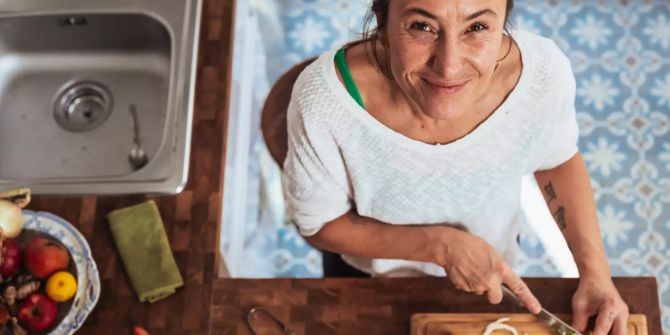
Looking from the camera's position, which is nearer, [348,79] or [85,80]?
[348,79]

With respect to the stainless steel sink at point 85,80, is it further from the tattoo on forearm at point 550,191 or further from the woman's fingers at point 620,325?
the woman's fingers at point 620,325

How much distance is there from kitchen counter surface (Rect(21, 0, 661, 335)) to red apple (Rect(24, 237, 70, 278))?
6 centimetres

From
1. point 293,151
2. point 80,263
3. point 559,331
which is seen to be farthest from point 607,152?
point 80,263

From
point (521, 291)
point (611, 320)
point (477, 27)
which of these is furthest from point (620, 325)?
point (477, 27)

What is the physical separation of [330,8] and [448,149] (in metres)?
1.16

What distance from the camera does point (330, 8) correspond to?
6.50 feet

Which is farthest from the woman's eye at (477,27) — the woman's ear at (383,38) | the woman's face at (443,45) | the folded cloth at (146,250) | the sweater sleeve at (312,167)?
the folded cloth at (146,250)

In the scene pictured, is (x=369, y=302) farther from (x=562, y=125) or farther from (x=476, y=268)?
(x=562, y=125)

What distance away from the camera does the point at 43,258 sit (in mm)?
960

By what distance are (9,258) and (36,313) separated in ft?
0.28

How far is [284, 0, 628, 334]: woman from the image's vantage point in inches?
34.1

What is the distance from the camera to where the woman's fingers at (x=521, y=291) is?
2.96 ft

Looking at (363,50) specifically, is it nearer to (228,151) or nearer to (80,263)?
(228,151)

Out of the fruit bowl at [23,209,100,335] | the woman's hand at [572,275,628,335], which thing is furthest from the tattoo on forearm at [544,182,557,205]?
the fruit bowl at [23,209,100,335]
